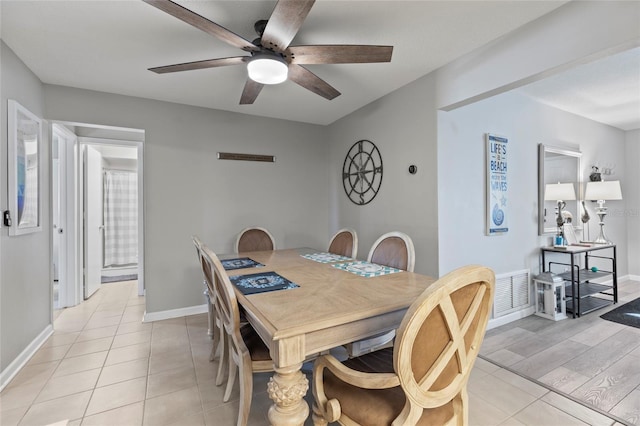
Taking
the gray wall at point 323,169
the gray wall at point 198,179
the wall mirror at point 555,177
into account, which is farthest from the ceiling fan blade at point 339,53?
the wall mirror at point 555,177

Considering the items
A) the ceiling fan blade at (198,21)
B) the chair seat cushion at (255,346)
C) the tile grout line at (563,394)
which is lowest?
the tile grout line at (563,394)

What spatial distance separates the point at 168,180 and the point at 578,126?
551 centimetres

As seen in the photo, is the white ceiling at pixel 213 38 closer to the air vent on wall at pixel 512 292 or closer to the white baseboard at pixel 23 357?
the air vent on wall at pixel 512 292

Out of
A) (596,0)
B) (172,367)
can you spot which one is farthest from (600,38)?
(172,367)

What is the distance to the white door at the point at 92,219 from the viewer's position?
3.87 metres

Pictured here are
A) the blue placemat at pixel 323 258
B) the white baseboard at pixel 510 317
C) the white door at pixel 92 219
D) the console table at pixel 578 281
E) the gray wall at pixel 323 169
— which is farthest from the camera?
the white door at pixel 92 219

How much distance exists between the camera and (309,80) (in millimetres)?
2170

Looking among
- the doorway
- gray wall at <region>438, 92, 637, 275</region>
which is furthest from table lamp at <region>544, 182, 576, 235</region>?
the doorway

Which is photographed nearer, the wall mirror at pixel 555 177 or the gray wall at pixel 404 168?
the gray wall at pixel 404 168

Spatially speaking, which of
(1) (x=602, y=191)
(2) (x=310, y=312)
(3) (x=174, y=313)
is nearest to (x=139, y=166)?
(3) (x=174, y=313)

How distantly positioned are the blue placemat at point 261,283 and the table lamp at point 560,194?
3448mm

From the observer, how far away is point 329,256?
103 inches

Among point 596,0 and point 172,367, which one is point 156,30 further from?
point 596,0

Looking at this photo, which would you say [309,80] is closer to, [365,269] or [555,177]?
[365,269]
